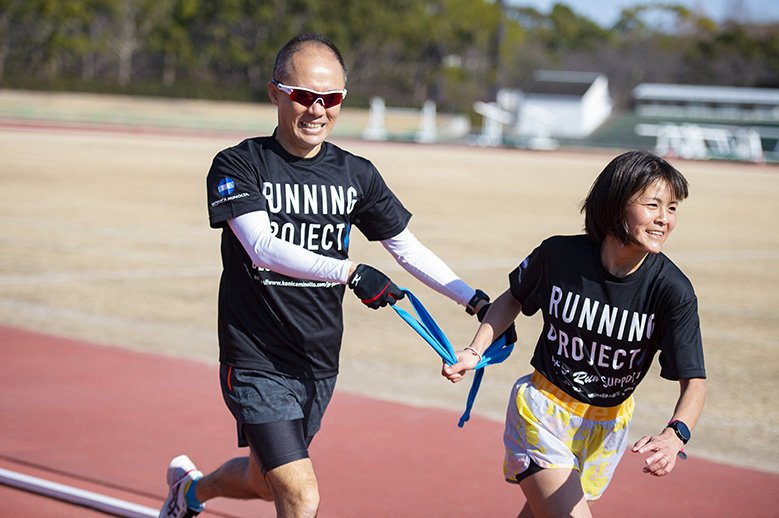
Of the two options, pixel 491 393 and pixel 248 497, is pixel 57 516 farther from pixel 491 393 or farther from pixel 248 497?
pixel 491 393

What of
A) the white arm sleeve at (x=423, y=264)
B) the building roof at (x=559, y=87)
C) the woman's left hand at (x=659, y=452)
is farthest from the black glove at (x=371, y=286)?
the building roof at (x=559, y=87)

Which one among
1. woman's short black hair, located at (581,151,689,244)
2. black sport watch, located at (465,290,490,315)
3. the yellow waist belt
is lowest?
the yellow waist belt

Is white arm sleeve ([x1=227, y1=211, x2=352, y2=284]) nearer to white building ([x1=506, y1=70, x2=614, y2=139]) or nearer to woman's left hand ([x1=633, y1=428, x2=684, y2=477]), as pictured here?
woman's left hand ([x1=633, y1=428, x2=684, y2=477])

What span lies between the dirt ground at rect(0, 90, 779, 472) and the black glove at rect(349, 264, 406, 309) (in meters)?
2.96

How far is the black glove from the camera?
10.5 feet

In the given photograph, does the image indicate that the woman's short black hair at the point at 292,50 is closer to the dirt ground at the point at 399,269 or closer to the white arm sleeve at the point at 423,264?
the white arm sleeve at the point at 423,264

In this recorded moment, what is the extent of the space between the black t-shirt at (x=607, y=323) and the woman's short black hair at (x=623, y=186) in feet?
0.45

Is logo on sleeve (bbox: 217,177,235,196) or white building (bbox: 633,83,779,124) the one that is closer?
logo on sleeve (bbox: 217,177,235,196)

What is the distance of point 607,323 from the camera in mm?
3105

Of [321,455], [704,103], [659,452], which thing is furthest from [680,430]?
[704,103]

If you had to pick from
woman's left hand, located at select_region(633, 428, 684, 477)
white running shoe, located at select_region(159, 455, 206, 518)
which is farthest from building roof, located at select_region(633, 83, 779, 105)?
woman's left hand, located at select_region(633, 428, 684, 477)

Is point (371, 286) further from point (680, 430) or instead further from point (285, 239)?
point (680, 430)

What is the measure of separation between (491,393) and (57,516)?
3.54m

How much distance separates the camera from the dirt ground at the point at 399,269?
7.10 m
